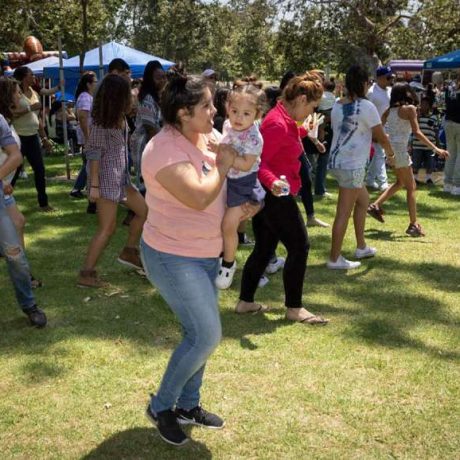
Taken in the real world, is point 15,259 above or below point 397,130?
below

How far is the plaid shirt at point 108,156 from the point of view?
529 centimetres

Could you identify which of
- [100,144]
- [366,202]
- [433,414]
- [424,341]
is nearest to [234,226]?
[433,414]

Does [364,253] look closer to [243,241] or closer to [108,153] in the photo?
[243,241]

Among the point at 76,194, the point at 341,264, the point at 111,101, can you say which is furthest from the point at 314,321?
the point at 76,194

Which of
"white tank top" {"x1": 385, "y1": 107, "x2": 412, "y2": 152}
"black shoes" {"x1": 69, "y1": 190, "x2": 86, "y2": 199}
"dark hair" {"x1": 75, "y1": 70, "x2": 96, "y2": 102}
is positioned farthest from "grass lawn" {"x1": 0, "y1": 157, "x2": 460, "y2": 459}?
"dark hair" {"x1": 75, "y1": 70, "x2": 96, "y2": 102}

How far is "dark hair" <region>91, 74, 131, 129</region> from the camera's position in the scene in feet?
17.0

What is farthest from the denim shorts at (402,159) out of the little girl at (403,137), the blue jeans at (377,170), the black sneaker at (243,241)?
the blue jeans at (377,170)

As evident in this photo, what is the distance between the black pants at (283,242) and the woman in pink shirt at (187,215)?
1.59m

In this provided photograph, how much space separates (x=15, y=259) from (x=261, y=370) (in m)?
1.88

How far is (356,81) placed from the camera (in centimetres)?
562

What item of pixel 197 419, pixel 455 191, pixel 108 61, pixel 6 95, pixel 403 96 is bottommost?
pixel 455 191

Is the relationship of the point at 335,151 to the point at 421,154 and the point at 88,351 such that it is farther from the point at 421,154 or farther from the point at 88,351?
the point at 421,154

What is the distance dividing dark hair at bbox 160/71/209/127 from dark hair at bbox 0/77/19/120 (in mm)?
2490

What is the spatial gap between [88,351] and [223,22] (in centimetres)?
5605
